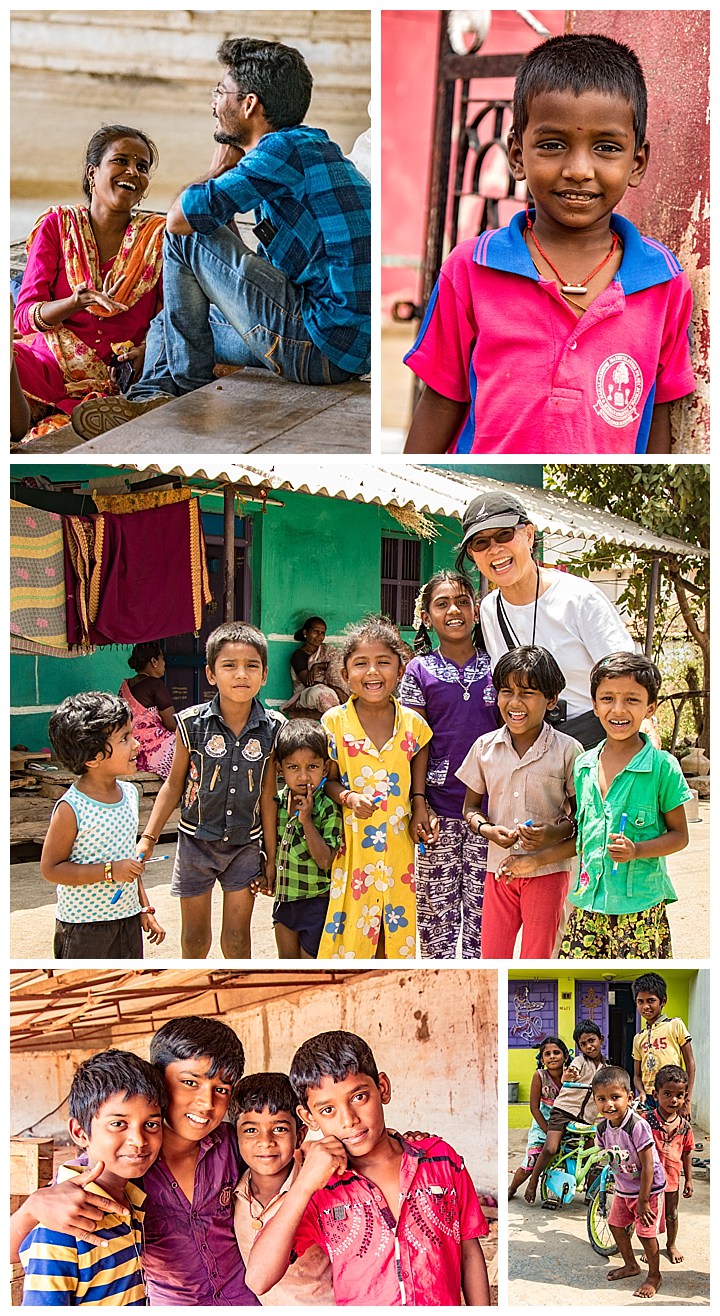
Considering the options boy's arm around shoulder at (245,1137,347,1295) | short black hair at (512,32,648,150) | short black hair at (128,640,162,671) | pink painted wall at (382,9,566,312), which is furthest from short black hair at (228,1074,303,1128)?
short black hair at (512,32,648,150)

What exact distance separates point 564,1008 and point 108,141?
2529mm

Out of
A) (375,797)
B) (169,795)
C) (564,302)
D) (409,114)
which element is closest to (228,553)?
(169,795)

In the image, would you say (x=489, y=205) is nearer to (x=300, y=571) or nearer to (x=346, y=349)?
(x=346, y=349)

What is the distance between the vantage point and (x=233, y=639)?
110 inches

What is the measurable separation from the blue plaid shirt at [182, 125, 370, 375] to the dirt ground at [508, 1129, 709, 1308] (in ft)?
7.30

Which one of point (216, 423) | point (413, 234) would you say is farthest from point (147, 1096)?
point (413, 234)

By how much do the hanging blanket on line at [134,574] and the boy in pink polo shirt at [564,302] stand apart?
2.31 feet

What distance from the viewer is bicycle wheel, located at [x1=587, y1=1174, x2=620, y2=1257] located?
2848 mm

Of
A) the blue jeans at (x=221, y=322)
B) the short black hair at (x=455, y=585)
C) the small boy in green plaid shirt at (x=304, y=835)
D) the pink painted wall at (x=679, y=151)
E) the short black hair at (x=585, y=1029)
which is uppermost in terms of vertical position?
the pink painted wall at (x=679, y=151)

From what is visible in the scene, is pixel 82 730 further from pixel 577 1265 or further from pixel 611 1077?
pixel 577 1265

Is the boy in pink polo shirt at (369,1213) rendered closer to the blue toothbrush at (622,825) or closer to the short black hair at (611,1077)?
the short black hair at (611,1077)

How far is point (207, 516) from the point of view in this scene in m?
3.11

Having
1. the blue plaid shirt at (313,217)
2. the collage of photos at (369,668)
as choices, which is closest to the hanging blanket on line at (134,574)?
the collage of photos at (369,668)

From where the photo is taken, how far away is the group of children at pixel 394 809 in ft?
8.95
